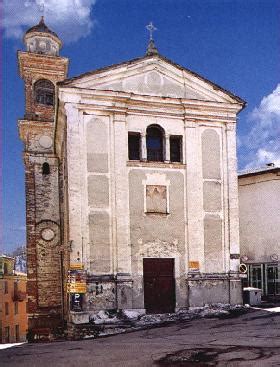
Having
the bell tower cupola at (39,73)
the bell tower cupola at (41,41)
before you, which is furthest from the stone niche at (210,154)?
the bell tower cupola at (41,41)

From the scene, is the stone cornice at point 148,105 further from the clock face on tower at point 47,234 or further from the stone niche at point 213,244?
the clock face on tower at point 47,234

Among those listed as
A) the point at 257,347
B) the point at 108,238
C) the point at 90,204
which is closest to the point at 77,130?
the point at 90,204

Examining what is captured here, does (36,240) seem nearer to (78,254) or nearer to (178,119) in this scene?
(78,254)

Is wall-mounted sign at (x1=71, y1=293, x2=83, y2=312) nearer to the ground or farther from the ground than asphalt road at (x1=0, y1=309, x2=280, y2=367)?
farther from the ground

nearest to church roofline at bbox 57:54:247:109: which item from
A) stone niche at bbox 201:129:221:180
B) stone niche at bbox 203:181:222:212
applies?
stone niche at bbox 201:129:221:180

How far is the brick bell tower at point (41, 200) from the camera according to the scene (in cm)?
2411

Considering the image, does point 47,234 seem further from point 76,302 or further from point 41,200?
point 76,302

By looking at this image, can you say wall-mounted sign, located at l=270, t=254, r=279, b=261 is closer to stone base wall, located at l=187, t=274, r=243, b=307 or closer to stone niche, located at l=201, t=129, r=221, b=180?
stone base wall, located at l=187, t=274, r=243, b=307

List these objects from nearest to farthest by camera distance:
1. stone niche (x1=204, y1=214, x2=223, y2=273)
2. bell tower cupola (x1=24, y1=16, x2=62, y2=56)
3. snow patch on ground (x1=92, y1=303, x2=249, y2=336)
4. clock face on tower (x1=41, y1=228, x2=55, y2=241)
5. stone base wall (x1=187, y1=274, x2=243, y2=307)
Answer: snow patch on ground (x1=92, y1=303, x2=249, y2=336), stone base wall (x1=187, y1=274, x2=243, y2=307), stone niche (x1=204, y1=214, x2=223, y2=273), clock face on tower (x1=41, y1=228, x2=55, y2=241), bell tower cupola (x1=24, y1=16, x2=62, y2=56)

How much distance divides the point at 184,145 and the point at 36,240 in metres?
9.84

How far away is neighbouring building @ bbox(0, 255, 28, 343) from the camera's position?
134ft

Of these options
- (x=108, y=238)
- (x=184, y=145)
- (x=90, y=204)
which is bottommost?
(x=108, y=238)

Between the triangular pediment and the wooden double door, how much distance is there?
7.06 metres

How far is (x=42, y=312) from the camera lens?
24.0 m
